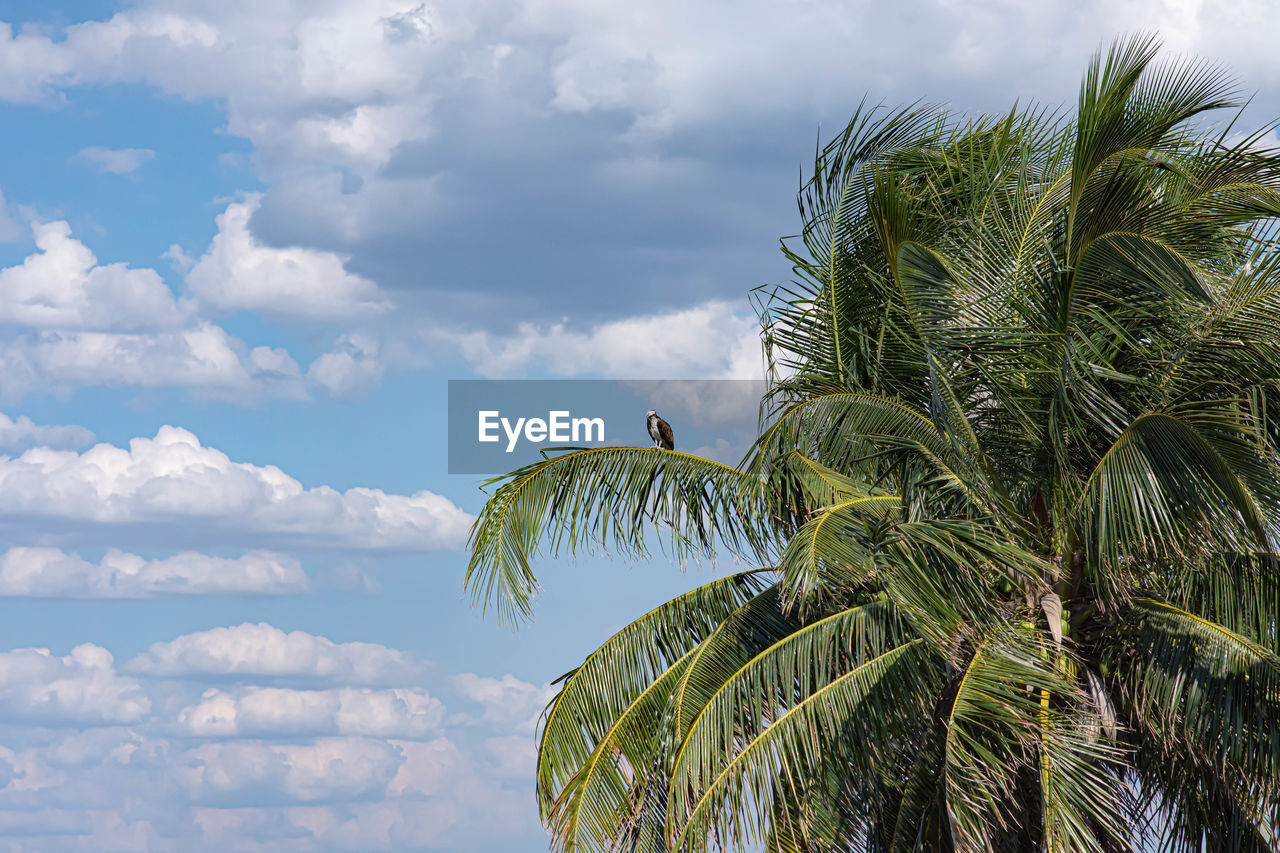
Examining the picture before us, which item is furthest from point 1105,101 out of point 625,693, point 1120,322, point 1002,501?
point 625,693

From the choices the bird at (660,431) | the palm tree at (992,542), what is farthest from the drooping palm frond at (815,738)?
the bird at (660,431)

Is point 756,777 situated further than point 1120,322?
No

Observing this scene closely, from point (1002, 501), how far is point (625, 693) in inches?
176

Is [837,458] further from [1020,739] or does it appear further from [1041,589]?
[1020,739]

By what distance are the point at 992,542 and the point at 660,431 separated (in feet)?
14.8

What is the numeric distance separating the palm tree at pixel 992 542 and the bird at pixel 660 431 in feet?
1.70

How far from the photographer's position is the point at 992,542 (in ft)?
32.3

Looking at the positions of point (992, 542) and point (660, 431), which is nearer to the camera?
point (992, 542)

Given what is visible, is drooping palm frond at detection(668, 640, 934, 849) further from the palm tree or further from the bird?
the bird

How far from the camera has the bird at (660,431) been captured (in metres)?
13.5

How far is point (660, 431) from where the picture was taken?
1354cm

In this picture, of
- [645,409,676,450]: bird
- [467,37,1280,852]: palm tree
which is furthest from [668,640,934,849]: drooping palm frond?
[645,409,676,450]: bird

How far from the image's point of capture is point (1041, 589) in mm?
10367

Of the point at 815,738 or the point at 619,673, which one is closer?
the point at 815,738
